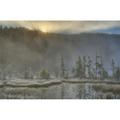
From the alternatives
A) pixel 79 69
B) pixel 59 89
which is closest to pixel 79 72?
pixel 79 69

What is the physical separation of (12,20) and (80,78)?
76 cm

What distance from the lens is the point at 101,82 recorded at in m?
2.26

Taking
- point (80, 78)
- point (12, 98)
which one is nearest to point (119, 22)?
point (80, 78)

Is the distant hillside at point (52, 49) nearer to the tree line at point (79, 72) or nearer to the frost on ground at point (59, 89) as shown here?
the tree line at point (79, 72)

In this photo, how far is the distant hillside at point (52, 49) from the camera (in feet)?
7.43

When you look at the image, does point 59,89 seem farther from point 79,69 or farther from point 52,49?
point 52,49

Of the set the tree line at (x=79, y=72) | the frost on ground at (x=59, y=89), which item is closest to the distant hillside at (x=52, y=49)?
the tree line at (x=79, y=72)

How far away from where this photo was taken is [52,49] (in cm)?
227

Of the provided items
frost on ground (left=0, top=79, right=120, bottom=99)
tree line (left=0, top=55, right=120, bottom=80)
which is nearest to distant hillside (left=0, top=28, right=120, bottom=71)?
tree line (left=0, top=55, right=120, bottom=80)

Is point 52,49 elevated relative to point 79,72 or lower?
elevated
